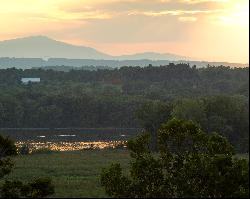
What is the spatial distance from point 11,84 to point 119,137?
88.1 metres

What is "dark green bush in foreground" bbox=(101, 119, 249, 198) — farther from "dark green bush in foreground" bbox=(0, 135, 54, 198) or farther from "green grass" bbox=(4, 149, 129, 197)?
"green grass" bbox=(4, 149, 129, 197)

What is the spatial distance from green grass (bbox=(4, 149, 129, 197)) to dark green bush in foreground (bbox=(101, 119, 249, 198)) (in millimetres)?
29415

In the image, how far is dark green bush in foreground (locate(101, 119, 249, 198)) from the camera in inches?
599

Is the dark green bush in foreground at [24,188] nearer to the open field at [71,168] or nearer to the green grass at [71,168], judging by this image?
the open field at [71,168]

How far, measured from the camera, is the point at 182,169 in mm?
16484

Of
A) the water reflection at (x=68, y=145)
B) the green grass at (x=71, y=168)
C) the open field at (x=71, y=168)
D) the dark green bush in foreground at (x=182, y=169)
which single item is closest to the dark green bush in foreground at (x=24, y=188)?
the dark green bush in foreground at (x=182, y=169)

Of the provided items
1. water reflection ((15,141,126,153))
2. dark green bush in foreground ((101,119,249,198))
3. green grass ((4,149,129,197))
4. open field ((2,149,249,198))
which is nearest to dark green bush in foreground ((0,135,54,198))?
dark green bush in foreground ((101,119,249,198))

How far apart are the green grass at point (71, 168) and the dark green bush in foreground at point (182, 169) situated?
29.4 metres

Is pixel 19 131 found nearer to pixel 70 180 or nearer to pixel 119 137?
pixel 119 137

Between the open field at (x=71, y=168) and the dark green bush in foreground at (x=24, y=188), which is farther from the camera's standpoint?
the open field at (x=71, y=168)

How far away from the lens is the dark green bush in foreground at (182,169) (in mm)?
15227

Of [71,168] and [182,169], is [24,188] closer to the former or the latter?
[182,169]

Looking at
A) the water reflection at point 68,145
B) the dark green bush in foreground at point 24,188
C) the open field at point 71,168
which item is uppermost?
the dark green bush in foreground at point 24,188

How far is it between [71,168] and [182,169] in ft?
175
